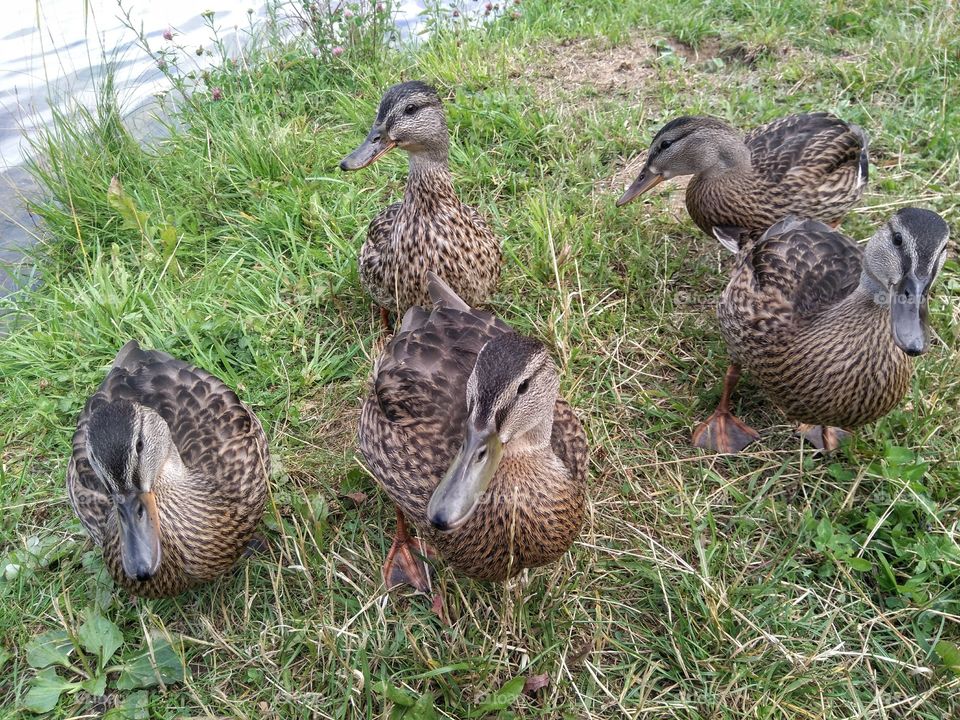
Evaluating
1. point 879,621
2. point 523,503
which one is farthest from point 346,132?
point 879,621

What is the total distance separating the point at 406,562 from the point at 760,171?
103 inches

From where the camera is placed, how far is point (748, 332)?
2668 mm

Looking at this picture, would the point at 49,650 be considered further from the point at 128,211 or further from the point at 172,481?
the point at 128,211

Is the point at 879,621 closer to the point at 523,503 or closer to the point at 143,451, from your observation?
the point at 523,503

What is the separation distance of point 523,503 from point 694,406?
1.25 m

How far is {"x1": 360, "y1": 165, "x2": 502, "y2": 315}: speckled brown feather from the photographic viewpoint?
310 cm

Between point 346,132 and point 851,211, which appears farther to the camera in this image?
point 346,132

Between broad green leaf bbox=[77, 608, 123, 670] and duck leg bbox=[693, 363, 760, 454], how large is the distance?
2244mm

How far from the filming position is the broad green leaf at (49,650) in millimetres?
2311

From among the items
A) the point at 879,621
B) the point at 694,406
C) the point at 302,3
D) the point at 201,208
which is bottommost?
the point at 879,621

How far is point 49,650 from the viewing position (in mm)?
2328

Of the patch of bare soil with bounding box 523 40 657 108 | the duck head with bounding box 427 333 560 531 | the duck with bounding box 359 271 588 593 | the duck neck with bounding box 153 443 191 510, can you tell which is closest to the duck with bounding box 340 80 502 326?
the duck with bounding box 359 271 588 593

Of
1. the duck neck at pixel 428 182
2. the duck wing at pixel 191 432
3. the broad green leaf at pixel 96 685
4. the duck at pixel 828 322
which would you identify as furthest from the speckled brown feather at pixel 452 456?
the broad green leaf at pixel 96 685

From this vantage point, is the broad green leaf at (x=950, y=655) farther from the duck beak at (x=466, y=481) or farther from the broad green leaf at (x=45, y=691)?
the broad green leaf at (x=45, y=691)
